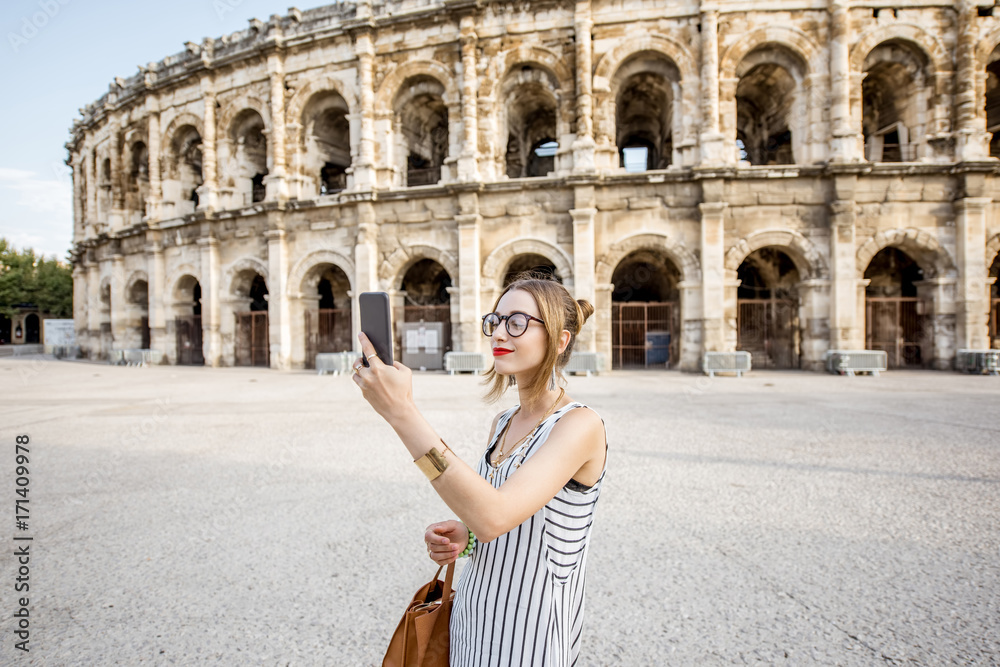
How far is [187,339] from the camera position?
67.7 feet

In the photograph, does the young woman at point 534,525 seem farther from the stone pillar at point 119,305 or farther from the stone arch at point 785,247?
the stone pillar at point 119,305

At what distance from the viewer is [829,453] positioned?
5836mm

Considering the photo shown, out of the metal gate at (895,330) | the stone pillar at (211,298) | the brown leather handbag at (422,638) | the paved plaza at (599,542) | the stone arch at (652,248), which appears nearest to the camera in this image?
the brown leather handbag at (422,638)

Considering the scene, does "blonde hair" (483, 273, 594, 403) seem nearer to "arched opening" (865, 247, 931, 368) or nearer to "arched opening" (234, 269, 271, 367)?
"arched opening" (865, 247, 931, 368)

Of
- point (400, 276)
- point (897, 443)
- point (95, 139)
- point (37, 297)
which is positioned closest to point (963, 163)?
point (897, 443)

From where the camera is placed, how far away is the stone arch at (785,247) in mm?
14555

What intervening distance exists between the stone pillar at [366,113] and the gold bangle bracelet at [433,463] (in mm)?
16631

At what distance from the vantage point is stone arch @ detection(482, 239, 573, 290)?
1522cm

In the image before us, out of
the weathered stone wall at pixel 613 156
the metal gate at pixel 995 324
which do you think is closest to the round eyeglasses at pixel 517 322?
the weathered stone wall at pixel 613 156

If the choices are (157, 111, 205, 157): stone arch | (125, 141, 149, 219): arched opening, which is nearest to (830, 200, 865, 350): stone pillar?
(157, 111, 205, 157): stone arch

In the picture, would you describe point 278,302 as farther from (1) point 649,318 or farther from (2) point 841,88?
(2) point 841,88

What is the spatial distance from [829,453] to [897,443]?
45.5 inches

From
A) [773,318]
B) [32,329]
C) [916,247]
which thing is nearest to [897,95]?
[916,247]

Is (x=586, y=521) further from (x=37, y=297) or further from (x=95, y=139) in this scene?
(x=37, y=297)
